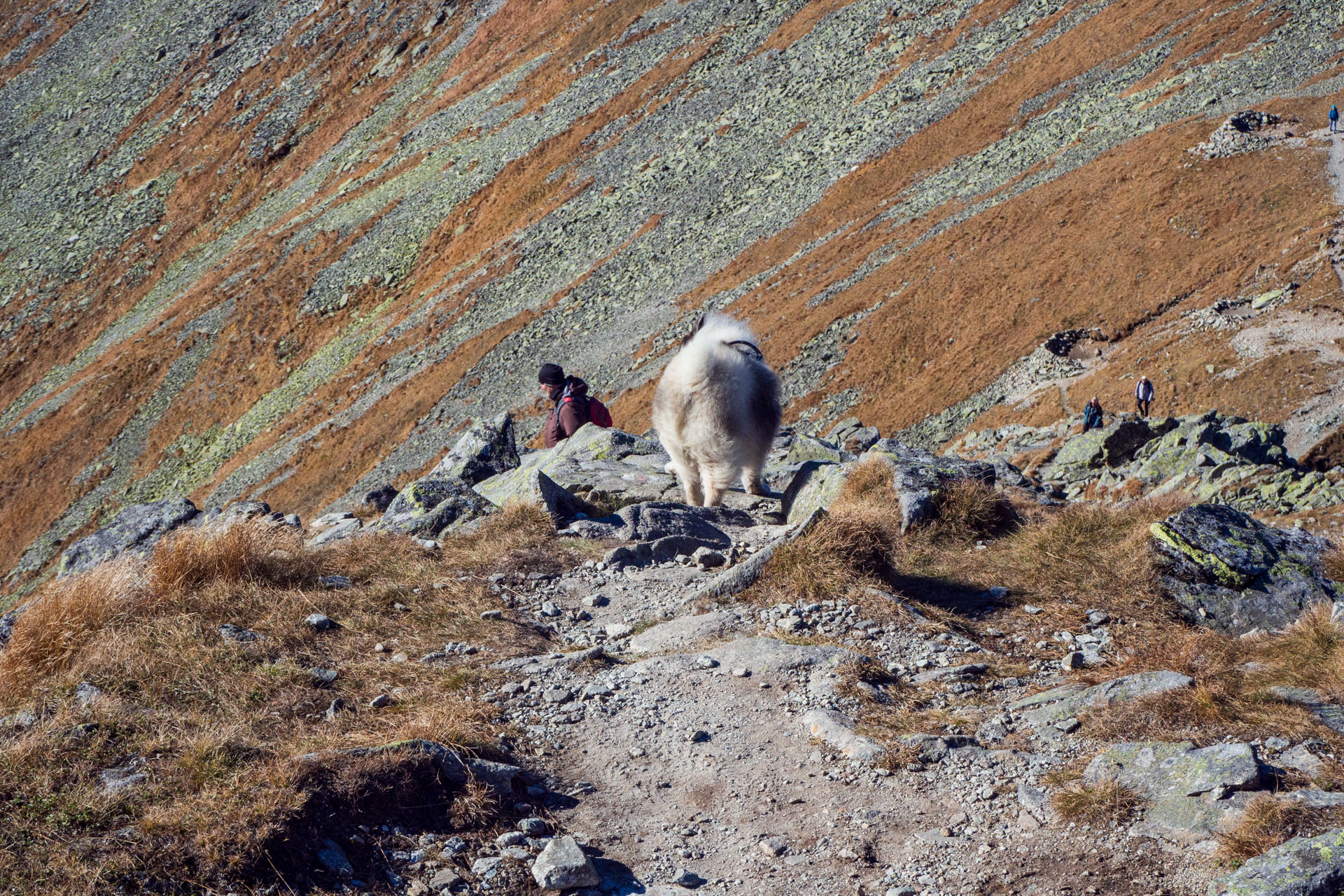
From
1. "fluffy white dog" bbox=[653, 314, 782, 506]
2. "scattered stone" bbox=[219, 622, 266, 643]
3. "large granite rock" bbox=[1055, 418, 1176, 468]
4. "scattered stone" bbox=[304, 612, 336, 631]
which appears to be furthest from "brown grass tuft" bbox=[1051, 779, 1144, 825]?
A: "large granite rock" bbox=[1055, 418, 1176, 468]

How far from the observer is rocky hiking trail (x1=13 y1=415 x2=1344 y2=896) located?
12.3 feet

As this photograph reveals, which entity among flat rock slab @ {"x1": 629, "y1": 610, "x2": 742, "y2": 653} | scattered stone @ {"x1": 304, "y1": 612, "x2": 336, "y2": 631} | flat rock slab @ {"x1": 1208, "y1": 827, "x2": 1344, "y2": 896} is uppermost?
scattered stone @ {"x1": 304, "y1": 612, "x2": 336, "y2": 631}

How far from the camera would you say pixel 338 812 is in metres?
3.85

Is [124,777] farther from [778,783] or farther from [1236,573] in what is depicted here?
[1236,573]

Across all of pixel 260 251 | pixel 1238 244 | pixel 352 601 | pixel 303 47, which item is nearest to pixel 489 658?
pixel 352 601

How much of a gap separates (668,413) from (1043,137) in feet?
131

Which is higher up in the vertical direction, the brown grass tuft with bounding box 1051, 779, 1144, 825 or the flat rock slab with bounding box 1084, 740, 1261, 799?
the brown grass tuft with bounding box 1051, 779, 1144, 825

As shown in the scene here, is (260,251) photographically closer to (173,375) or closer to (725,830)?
(173,375)

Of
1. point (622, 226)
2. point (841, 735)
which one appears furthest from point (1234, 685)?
point (622, 226)

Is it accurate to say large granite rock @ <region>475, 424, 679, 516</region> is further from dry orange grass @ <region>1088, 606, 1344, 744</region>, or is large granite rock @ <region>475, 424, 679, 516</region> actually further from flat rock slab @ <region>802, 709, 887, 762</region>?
dry orange grass @ <region>1088, 606, 1344, 744</region>

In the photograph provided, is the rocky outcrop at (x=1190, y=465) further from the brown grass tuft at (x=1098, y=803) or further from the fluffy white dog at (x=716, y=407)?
the brown grass tuft at (x=1098, y=803)

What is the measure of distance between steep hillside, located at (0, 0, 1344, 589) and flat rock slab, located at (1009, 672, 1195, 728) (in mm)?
22089

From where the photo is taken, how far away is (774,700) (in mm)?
5109

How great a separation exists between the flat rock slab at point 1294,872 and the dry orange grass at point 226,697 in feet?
9.38
